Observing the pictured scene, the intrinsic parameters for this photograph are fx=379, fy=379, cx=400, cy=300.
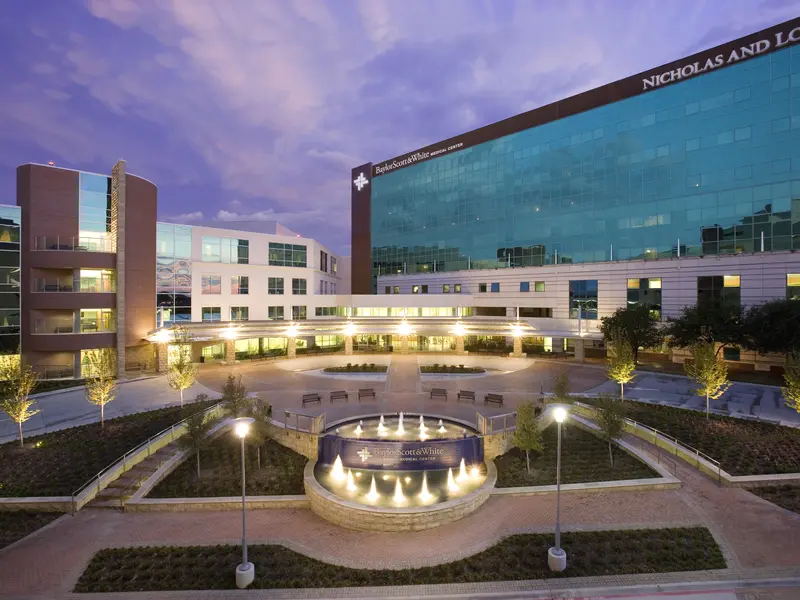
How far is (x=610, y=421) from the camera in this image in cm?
1791

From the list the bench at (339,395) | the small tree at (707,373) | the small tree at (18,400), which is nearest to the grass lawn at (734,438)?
the small tree at (707,373)

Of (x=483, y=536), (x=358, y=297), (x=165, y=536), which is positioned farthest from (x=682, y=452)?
(x=358, y=297)

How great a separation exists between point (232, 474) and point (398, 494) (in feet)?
26.0

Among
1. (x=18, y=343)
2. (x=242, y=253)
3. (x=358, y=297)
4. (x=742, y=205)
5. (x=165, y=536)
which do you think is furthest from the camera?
(x=358, y=297)

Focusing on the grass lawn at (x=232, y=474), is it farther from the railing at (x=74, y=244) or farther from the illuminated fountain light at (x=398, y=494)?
the railing at (x=74, y=244)

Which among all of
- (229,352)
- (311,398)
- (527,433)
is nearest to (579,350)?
(527,433)

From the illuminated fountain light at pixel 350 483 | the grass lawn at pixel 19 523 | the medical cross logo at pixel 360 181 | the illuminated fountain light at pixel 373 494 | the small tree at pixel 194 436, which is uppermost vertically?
the medical cross logo at pixel 360 181

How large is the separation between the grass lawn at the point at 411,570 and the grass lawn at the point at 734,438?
6593 mm

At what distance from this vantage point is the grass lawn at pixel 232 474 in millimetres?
16328

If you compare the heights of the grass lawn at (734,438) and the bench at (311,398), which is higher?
the bench at (311,398)

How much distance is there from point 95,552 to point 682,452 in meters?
24.5

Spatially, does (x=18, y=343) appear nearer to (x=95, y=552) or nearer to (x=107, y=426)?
(x=107, y=426)

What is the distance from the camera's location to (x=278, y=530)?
14180 mm

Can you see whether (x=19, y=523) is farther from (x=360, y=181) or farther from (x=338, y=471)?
(x=360, y=181)
